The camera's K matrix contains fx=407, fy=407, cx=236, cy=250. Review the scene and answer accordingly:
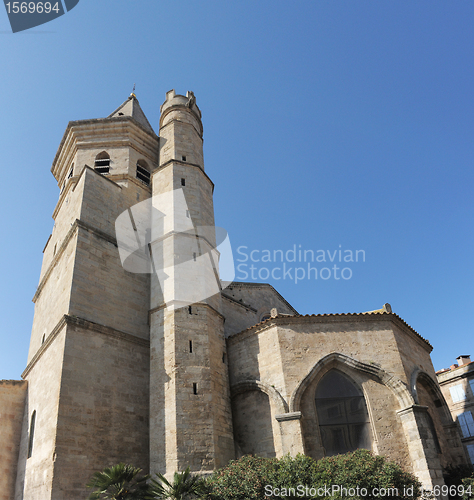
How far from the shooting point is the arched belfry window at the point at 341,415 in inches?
396

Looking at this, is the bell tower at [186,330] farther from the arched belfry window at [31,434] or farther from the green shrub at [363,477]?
the arched belfry window at [31,434]

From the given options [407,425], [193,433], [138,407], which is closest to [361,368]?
[407,425]

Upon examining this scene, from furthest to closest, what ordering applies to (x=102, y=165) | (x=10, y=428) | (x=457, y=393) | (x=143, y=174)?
(x=457, y=393) → (x=143, y=174) → (x=102, y=165) → (x=10, y=428)

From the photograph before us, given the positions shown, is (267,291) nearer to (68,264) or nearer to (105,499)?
(68,264)

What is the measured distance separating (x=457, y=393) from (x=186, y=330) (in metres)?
16.5

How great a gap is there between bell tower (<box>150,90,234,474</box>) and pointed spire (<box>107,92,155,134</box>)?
4.80 m

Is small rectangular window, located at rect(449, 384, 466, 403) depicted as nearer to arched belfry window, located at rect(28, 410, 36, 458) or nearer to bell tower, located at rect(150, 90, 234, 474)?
bell tower, located at rect(150, 90, 234, 474)

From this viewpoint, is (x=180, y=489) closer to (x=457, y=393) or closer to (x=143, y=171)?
(x=143, y=171)

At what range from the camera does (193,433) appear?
974 cm

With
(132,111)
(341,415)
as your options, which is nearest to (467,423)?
(341,415)

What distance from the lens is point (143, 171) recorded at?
17.4 metres

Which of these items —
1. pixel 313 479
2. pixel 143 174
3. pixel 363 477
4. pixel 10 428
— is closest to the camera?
pixel 313 479

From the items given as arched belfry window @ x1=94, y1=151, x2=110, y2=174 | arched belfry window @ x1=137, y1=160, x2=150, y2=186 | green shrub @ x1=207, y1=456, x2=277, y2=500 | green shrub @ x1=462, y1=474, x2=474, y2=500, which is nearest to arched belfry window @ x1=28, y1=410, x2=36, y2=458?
green shrub @ x1=207, y1=456, x2=277, y2=500

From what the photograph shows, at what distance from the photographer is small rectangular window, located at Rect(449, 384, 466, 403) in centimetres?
2044
